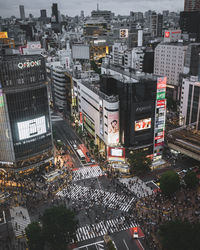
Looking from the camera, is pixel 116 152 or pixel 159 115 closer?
pixel 159 115

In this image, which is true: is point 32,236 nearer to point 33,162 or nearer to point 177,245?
point 177,245

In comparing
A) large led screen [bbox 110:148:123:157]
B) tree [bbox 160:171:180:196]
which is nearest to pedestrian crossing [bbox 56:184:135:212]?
tree [bbox 160:171:180:196]

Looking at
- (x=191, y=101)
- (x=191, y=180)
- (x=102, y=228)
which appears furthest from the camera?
(x=191, y=101)

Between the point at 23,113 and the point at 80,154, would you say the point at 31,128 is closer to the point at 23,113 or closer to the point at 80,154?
the point at 23,113

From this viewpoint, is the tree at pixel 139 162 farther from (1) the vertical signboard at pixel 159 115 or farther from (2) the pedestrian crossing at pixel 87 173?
(2) the pedestrian crossing at pixel 87 173

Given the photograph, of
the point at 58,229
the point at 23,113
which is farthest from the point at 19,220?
the point at 23,113

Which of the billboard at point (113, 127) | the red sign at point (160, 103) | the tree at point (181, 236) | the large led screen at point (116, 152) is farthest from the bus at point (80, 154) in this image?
the tree at point (181, 236)

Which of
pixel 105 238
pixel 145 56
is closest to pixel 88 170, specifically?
pixel 105 238
